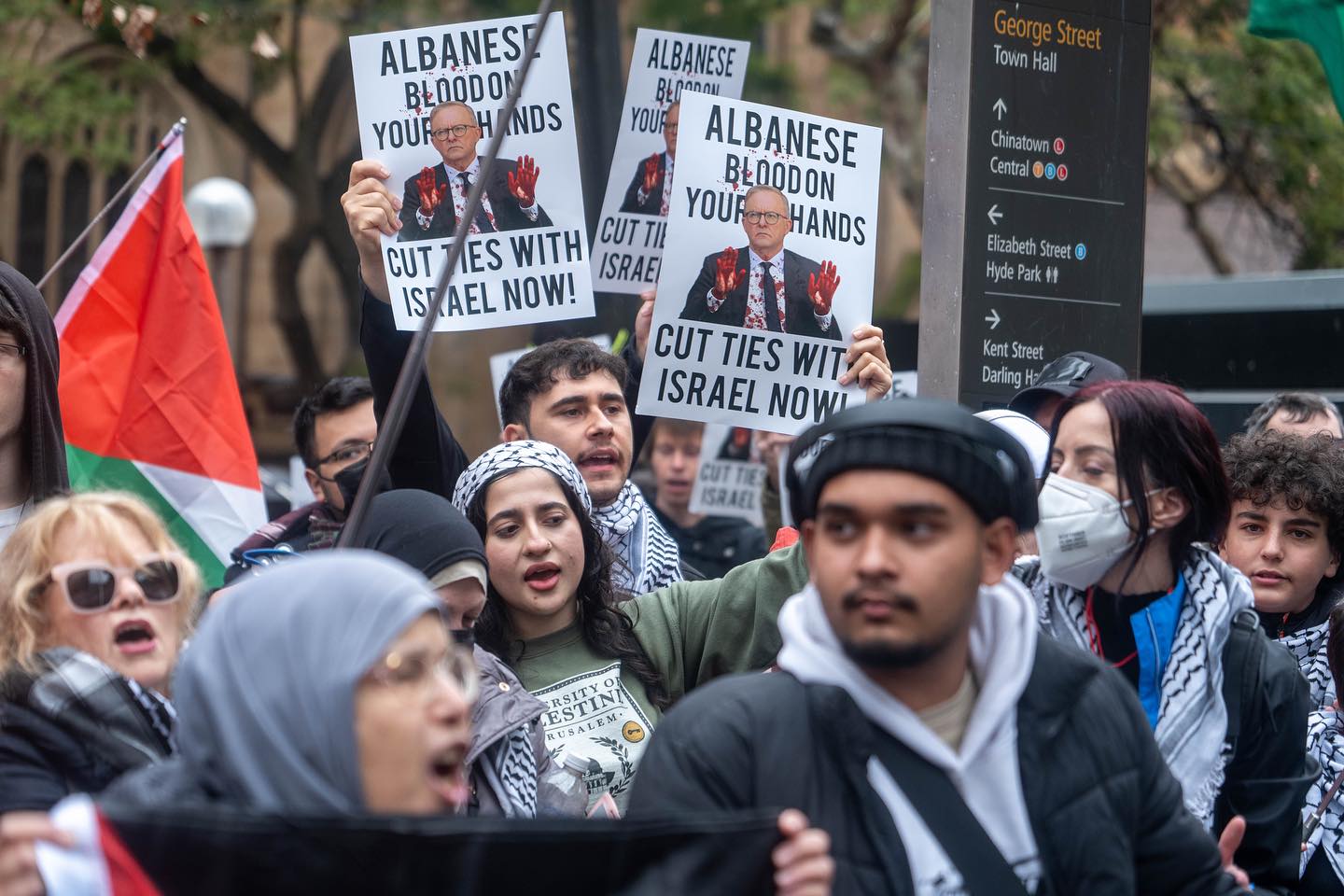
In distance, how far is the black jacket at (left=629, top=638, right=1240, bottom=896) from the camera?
238 cm

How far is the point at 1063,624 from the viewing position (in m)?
3.35

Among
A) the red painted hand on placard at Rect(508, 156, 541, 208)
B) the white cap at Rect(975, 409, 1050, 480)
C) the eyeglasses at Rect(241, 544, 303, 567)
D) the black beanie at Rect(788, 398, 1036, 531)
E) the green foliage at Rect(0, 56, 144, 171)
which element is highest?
the green foliage at Rect(0, 56, 144, 171)

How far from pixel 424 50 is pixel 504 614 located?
1649mm

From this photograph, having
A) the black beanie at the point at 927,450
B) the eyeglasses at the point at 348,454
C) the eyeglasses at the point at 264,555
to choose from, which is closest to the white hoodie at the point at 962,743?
the black beanie at the point at 927,450

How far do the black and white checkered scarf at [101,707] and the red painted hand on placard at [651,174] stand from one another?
118 inches

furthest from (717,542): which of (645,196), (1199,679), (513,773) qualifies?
(1199,679)

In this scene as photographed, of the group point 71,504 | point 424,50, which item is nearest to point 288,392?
point 424,50

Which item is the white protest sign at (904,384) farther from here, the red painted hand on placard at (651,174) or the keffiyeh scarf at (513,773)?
the keffiyeh scarf at (513,773)

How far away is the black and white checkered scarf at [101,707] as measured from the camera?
268 centimetres

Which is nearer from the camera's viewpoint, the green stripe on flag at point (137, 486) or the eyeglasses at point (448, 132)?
the eyeglasses at point (448, 132)

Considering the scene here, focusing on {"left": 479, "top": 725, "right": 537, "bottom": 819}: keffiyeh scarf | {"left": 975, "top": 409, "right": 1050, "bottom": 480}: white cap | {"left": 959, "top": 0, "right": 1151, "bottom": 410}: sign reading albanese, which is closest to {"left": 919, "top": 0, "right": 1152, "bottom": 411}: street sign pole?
{"left": 959, "top": 0, "right": 1151, "bottom": 410}: sign reading albanese

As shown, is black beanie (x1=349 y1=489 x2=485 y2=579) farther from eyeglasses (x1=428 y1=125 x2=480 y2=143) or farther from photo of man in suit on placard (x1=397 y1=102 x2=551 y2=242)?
eyeglasses (x1=428 y1=125 x2=480 y2=143)

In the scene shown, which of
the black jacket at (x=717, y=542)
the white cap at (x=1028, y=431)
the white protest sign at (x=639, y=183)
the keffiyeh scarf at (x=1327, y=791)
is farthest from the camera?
the black jacket at (x=717, y=542)

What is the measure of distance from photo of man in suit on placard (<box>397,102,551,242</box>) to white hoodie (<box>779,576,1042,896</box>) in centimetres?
230
